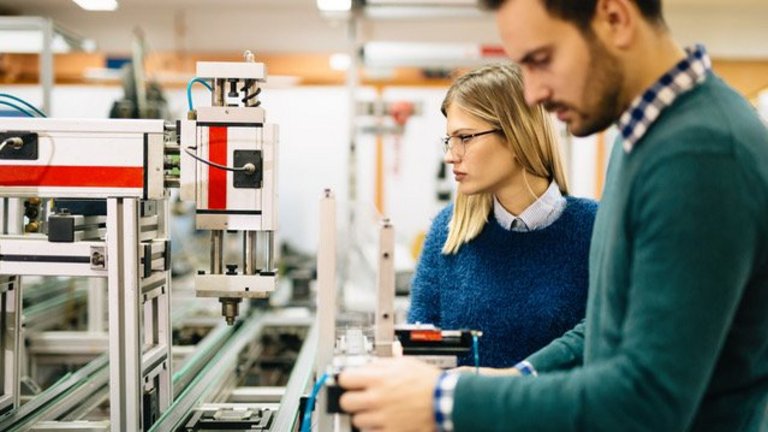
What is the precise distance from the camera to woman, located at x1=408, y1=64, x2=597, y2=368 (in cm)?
138

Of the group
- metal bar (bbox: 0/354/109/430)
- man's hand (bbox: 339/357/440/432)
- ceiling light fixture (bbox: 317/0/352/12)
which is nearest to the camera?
man's hand (bbox: 339/357/440/432)

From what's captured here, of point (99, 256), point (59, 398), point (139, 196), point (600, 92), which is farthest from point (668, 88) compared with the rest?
point (59, 398)

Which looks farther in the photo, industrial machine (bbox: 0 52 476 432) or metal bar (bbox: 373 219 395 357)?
industrial machine (bbox: 0 52 476 432)

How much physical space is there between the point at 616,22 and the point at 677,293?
13.3 inches

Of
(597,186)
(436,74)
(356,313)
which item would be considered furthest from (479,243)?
(597,186)

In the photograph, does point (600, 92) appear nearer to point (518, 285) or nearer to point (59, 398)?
point (518, 285)

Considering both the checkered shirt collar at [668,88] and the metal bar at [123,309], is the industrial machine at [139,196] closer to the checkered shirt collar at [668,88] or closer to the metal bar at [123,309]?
the metal bar at [123,309]

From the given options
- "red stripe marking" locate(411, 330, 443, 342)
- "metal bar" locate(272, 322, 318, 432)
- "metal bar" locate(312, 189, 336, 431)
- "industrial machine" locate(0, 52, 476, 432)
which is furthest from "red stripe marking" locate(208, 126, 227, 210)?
"red stripe marking" locate(411, 330, 443, 342)

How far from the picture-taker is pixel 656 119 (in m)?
0.75

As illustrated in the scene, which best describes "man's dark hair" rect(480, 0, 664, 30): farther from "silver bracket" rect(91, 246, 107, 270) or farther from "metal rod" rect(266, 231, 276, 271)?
"silver bracket" rect(91, 246, 107, 270)

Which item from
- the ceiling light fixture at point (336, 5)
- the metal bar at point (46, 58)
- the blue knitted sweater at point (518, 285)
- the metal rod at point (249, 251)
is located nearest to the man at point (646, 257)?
the blue knitted sweater at point (518, 285)

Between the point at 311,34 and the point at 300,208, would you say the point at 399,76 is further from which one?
the point at 300,208

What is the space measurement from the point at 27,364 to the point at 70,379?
41.0 inches

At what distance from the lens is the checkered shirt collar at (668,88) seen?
74cm
